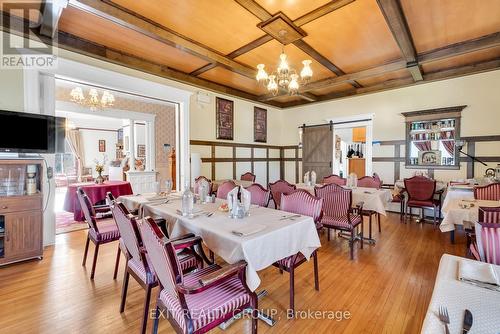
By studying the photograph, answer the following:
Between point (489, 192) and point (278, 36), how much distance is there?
12.1ft

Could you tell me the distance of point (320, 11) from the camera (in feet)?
9.52

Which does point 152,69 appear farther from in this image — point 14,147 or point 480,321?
point 480,321

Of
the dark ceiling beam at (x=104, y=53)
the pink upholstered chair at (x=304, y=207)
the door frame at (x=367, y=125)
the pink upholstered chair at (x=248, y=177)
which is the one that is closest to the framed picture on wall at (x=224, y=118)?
the dark ceiling beam at (x=104, y=53)

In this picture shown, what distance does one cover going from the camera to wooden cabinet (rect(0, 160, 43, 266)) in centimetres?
291

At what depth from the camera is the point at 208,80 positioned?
5547mm

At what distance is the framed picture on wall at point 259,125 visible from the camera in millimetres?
7032

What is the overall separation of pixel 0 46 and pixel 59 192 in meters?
6.98

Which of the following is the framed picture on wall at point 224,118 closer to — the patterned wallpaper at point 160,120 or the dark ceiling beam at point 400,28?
the patterned wallpaper at point 160,120

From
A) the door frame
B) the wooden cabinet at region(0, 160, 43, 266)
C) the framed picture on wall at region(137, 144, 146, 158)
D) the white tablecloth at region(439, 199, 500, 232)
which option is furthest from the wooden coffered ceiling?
the framed picture on wall at region(137, 144, 146, 158)

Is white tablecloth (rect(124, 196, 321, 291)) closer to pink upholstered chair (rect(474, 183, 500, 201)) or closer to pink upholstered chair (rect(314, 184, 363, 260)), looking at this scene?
pink upholstered chair (rect(314, 184, 363, 260))

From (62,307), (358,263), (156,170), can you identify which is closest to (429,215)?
(358,263)

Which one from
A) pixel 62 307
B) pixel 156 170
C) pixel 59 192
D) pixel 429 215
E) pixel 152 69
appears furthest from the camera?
pixel 59 192

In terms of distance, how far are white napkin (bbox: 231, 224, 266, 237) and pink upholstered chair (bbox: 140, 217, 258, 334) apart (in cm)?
24

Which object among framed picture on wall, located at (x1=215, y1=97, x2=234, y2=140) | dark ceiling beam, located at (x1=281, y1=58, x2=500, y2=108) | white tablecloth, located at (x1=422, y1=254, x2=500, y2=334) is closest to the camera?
white tablecloth, located at (x1=422, y1=254, x2=500, y2=334)
